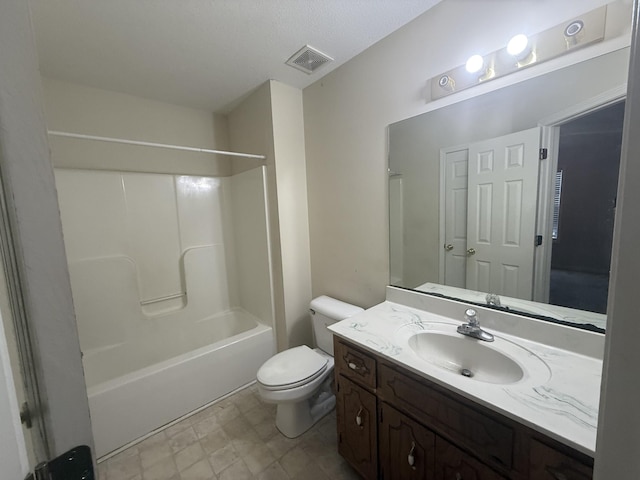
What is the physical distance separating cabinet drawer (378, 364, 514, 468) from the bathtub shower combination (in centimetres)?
136

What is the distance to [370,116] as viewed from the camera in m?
1.67

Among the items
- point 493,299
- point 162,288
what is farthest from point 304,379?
point 162,288

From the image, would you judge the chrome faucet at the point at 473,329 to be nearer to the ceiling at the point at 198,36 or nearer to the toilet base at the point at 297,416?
the toilet base at the point at 297,416

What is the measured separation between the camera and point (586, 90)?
0.99m

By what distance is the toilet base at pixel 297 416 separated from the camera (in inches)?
65.1

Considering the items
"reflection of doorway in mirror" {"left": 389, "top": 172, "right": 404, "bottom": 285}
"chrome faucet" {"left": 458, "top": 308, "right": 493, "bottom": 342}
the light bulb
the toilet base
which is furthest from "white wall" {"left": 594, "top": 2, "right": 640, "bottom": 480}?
the toilet base

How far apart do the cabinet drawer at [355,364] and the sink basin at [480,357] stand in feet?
0.73

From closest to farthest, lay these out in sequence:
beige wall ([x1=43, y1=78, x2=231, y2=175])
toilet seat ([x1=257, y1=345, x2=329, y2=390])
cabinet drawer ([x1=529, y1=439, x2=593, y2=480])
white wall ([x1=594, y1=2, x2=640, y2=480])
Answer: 1. white wall ([x1=594, y1=2, x2=640, y2=480])
2. cabinet drawer ([x1=529, y1=439, x2=593, y2=480])
3. toilet seat ([x1=257, y1=345, x2=329, y2=390])
4. beige wall ([x1=43, y1=78, x2=231, y2=175])

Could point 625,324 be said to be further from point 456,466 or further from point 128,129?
point 128,129

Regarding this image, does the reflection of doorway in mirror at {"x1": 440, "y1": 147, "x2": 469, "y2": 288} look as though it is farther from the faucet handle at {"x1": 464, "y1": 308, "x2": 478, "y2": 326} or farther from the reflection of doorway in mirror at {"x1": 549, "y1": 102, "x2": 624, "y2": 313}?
the reflection of doorway in mirror at {"x1": 549, "y1": 102, "x2": 624, "y2": 313}

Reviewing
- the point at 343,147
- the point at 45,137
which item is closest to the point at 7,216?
the point at 45,137

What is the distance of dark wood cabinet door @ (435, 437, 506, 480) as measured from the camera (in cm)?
85

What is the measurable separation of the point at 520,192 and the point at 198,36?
184 cm

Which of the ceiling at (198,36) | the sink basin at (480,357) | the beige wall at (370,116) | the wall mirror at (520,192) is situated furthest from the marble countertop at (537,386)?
the ceiling at (198,36)
